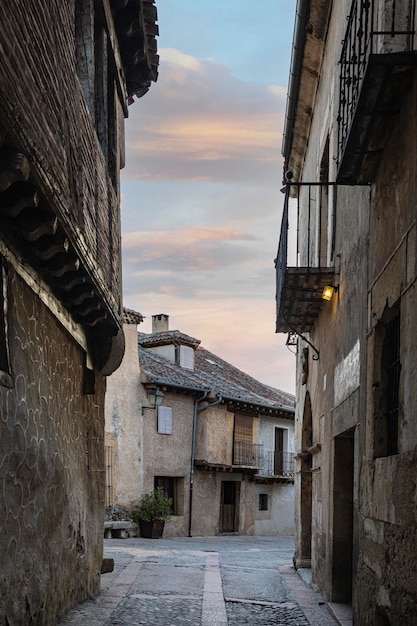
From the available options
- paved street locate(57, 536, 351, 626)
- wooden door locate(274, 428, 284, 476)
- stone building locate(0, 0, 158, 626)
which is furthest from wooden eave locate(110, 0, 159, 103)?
wooden door locate(274, 428, 284, 476)

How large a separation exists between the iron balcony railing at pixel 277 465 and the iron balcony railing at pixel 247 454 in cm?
45

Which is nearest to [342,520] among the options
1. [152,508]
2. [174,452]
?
[152,508]

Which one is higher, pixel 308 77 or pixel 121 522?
pixel 308 77

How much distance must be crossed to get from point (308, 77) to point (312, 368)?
4.44 m

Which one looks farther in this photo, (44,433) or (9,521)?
(44,433)

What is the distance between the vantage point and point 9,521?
639 centimetres

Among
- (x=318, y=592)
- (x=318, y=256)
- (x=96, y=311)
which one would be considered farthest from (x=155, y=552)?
(x=96, y=311)

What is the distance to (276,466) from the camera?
34.1 metres

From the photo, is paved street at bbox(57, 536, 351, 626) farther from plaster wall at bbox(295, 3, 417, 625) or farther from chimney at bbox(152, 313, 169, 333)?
chimney at bbox(152, 313, 169, 333)

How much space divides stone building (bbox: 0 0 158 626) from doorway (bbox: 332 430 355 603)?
2.89 metres

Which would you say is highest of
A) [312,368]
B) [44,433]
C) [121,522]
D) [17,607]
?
[312,368]

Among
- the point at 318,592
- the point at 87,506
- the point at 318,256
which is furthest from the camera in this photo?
the point at 318,256

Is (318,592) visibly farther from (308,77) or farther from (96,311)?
(308,77)

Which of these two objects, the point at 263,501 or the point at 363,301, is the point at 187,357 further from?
the point at 363,301
